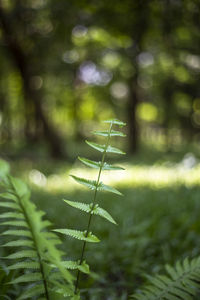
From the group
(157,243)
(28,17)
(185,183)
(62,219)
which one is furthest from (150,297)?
(28,17)

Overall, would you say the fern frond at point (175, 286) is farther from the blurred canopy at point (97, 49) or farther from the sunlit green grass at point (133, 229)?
the blurred canopy at point (97, 49)

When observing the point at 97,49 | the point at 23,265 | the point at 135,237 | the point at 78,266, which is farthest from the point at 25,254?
the point at 97,49

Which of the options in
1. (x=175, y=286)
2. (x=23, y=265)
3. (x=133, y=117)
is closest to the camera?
(x=23, y=265)

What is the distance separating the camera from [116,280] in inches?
95.0

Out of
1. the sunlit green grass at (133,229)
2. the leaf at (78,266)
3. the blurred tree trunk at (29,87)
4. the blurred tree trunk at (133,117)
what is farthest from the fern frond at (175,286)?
the blurred tree trunk at (133,117)

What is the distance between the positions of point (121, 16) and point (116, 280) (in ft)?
13.7

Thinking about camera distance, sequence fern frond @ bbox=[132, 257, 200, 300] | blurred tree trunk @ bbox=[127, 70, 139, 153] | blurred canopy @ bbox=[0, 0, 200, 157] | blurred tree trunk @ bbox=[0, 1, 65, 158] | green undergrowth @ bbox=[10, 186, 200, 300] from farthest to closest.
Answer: blurred tree trunk @ bbox=[127, 70, 139, 153], blurred tree trunk @ bbox=[0, 1, 65, 158], blurred canopy @ bbox=[0, 0, 200, 157], green undergrowth @ bbox=[10, 186, 200, 300], fern frond @ bbox=[132, 257, 200, 300]

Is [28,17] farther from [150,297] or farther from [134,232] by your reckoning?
[150,297]

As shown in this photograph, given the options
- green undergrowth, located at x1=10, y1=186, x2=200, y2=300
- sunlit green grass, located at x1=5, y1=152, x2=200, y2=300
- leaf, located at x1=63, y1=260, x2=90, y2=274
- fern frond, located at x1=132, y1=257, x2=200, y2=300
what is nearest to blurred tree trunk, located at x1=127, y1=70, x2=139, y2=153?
sunlit green grass, located at x1=5, y1=152, x2=200, y2=300

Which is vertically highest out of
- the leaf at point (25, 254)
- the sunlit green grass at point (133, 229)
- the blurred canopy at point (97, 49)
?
the blurred canopy at point (97, 49)

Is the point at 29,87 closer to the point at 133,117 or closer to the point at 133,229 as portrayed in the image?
the point at 133,117

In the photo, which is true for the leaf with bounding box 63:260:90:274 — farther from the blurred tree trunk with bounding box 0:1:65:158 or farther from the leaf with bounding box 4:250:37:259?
the blurred tree trunk with bounding box 0:1:65:158

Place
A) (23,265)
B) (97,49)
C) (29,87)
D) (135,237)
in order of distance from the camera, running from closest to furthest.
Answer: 1. (23,265)
2. (135,237)
3. (29,87)
4. (97,49)

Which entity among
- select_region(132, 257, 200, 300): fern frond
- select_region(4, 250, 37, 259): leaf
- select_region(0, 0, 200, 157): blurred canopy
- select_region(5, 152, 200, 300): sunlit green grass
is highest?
select_region(0, 0, 200, 157): blurred canopy
